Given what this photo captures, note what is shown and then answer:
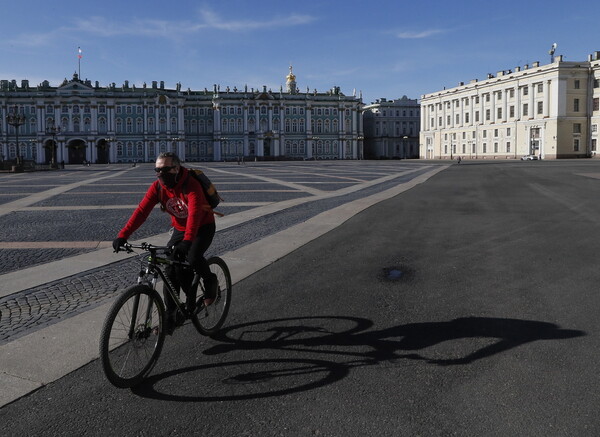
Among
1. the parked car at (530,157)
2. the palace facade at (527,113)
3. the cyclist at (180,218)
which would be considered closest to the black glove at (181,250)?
the cyclist at (180,218)

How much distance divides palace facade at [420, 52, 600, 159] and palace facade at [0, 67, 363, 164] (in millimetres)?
24534

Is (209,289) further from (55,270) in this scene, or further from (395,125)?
(395,125)

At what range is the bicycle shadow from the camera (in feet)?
12.3

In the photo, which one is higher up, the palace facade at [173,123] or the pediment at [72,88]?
the pediment at [72,88]

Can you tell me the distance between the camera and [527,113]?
89.4m

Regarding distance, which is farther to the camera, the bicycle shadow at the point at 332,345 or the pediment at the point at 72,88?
the pediment at the point at 72,88

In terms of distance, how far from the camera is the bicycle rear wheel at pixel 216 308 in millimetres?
4590

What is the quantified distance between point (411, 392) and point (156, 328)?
196cm

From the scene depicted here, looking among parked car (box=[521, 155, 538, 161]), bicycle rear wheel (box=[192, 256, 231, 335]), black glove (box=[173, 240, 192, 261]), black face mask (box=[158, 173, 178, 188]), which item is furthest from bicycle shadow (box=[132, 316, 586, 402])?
parked car (box=[521, 155, 538, 161])

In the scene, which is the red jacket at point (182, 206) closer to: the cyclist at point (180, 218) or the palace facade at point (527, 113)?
the cyclist at point (180, 218)

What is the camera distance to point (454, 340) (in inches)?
177

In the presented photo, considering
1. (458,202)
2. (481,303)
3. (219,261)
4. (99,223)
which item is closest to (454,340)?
(481,303)

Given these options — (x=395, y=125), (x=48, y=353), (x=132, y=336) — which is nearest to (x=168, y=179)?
(x=132, y=336)

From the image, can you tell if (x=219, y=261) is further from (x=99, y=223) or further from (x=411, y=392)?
(x=99, y=223)
